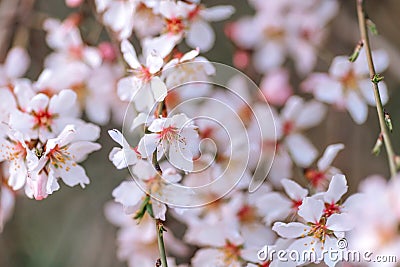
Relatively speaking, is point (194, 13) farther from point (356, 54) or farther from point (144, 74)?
point (356, 54)

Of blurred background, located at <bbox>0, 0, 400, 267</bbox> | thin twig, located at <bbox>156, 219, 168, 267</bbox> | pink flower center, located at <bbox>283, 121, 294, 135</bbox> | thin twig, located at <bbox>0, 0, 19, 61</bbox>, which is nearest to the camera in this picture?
thin twig, located at <bbox>156, 219, 168, 267</bbox>

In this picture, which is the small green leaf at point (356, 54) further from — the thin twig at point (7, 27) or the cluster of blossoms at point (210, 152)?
the thin twig at point (7, 27)

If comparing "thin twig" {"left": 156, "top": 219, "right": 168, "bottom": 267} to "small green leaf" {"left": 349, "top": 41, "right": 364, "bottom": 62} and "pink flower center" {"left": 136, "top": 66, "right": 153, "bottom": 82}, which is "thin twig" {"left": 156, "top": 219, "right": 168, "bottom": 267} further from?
"small green leaf" {"left": 349, "top": 41, "right": 364, "bottom": 62}

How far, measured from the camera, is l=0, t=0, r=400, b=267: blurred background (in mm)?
1802

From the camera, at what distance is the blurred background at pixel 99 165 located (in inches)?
70.9

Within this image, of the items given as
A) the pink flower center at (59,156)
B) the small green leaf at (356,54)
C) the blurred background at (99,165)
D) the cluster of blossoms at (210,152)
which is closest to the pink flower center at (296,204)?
the cluster of blossoms at (210,152)


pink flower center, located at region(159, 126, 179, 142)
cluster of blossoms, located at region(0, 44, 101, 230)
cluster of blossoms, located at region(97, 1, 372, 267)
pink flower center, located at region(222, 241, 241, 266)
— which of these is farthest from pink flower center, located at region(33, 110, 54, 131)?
pink flower center, located at region(222, 241, 241, 266)

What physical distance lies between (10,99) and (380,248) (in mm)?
628

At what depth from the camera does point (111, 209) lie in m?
1.46

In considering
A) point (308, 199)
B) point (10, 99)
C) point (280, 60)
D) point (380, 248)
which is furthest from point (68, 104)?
point (280, 60)

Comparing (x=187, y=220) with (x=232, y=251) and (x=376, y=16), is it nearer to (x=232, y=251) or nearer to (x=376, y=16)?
(x=232, y=251)

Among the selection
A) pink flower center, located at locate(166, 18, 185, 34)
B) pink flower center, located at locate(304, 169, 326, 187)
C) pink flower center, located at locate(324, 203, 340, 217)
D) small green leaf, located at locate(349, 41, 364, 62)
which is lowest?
pink flower center, located at locate(324, 203, 340, 217)

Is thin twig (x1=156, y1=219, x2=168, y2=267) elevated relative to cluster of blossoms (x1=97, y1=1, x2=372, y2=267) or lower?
lower

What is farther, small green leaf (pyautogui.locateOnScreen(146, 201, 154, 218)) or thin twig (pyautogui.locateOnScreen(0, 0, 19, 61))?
thin twig (pyautogui.locateOnScreen(0, 0, 19, 61))
